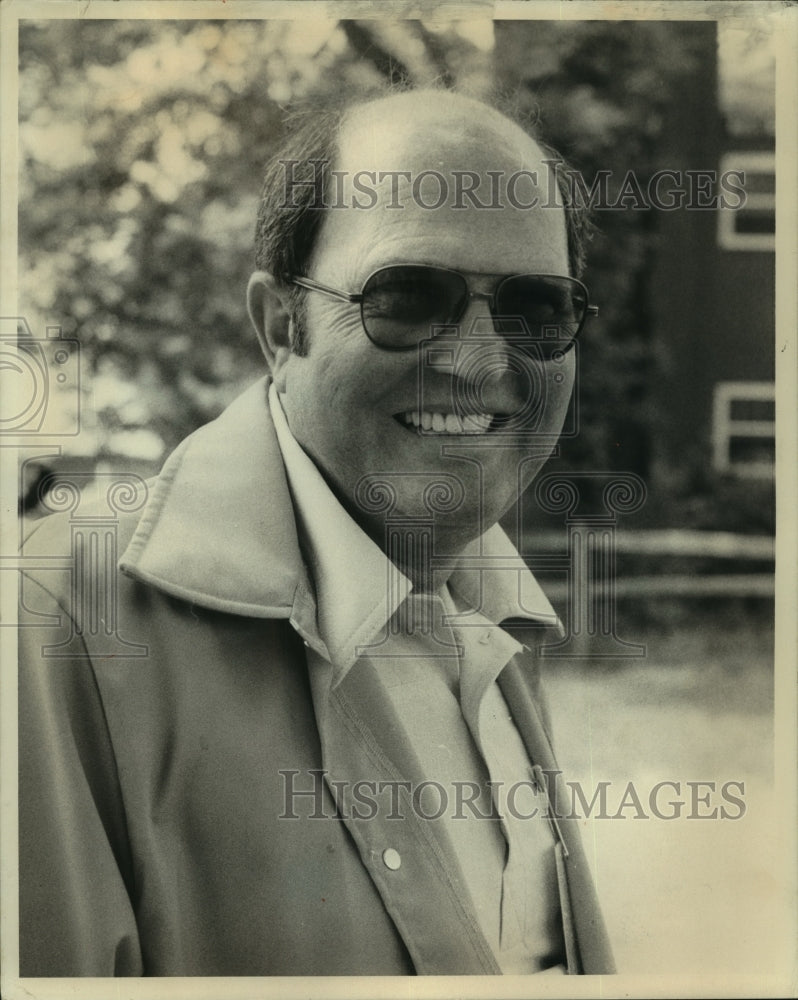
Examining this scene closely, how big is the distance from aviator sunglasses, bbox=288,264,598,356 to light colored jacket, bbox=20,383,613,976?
0.33 metres

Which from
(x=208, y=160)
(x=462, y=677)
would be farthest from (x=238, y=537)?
(x=208, y=160)

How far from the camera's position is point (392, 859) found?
8.56ft

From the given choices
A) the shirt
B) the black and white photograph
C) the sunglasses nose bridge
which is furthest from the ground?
the sunglasses nose bridge

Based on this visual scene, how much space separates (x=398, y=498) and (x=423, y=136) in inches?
33.8

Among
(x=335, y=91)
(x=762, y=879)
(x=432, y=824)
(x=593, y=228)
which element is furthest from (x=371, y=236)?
(x=762, y=879)

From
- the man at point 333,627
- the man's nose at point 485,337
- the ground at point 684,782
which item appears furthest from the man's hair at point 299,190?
the ground at point 684,782

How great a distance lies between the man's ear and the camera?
2623mm

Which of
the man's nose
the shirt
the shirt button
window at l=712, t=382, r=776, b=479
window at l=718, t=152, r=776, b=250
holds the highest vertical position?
window at l=718, t=152, r=776, b=250

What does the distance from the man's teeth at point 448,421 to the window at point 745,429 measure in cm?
58

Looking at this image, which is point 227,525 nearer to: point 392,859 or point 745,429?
point 392,859

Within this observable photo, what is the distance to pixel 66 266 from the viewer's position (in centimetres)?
267

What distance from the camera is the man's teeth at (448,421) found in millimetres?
2627

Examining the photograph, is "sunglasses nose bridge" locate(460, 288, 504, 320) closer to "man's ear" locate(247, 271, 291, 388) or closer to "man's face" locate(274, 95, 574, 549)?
"man's face" locate(274, 95, 574, 549)

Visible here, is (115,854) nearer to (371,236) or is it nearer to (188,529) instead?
(188,529)
